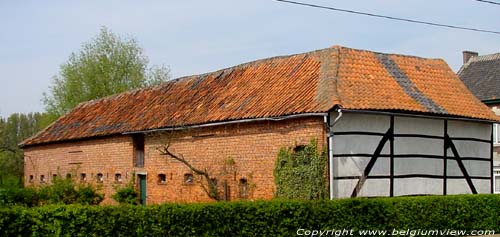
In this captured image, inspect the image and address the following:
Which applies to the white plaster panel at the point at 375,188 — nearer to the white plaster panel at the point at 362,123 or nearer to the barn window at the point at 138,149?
Result: the white plaster panel at the point at 362,123

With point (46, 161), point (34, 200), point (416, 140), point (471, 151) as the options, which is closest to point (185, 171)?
point (34, 200)

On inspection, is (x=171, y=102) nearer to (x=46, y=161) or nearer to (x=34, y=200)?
(x=34, y=200)

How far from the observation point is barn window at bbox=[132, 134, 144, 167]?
29516 mm

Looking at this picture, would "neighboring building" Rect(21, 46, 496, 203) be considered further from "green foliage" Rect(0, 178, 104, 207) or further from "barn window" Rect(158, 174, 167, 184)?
"green foliage" Rect(0, 178, 104, 207)

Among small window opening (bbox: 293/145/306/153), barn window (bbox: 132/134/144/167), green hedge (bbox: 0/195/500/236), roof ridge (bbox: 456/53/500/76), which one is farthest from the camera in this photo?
roof ridge (bbox: 456/53/500/76)

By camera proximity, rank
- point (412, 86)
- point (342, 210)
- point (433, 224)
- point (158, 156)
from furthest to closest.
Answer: point (158, 156), point (412, 86), point (433, 224), point (342, 210)

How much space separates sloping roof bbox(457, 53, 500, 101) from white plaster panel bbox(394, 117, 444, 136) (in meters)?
14.6

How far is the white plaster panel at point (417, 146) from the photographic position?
22.2 metres

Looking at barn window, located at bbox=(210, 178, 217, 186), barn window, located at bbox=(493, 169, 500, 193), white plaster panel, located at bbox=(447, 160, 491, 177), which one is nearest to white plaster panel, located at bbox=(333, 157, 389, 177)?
white plaster panel, located at bbox=(447, 160, 491, 177)

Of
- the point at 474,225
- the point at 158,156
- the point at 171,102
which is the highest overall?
the point at 171,102

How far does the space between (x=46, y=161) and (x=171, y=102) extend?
1172 centimetres

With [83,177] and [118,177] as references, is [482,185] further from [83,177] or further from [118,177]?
[83,177]

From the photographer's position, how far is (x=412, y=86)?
24.1 meters

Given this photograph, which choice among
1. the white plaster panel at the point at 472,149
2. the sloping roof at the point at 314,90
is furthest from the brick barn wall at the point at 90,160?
the white plaster panel at the point at 472,149
